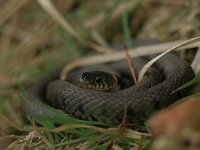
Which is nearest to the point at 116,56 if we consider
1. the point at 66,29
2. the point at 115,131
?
the point at 66,29

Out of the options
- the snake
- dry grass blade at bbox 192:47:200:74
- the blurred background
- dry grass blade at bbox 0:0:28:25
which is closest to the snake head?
the snake

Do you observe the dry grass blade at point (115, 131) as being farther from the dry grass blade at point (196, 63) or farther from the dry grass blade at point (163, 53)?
the dry grass blade at point (196, 63)

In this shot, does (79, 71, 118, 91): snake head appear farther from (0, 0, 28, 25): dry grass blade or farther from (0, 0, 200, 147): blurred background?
(0, 0, 28, 25): dry grass blade

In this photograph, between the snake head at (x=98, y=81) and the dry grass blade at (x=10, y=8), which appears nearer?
the snake head at (x=98, y=81)

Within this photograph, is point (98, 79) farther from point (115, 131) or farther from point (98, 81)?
point (115, 131)

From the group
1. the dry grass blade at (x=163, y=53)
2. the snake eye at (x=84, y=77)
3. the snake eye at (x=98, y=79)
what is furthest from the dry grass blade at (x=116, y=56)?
the snake eye at (x=84, y=77)
